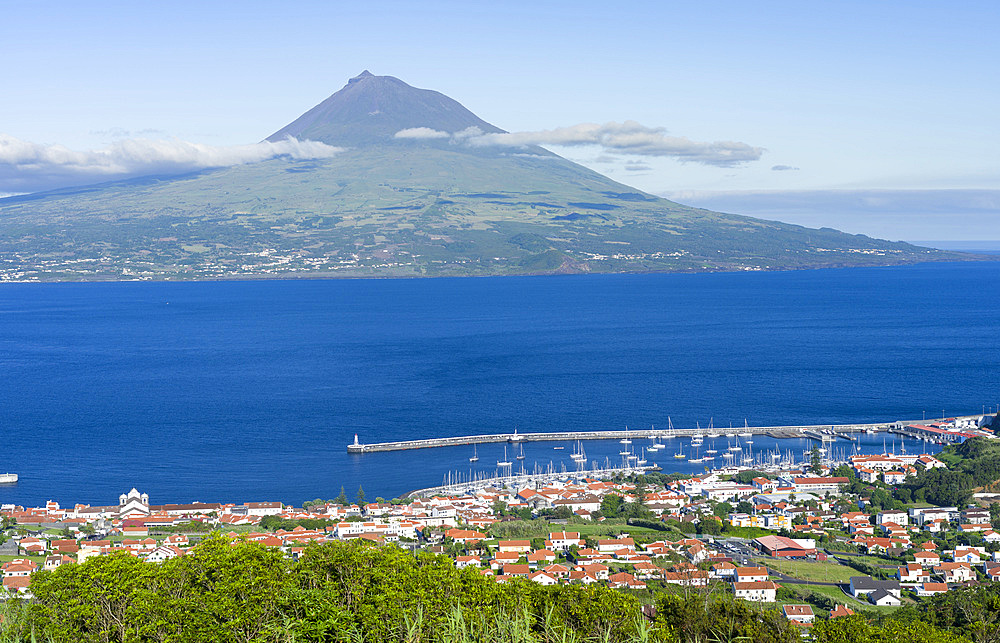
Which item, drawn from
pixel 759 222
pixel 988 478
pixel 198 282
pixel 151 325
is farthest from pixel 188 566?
pixel 759 222

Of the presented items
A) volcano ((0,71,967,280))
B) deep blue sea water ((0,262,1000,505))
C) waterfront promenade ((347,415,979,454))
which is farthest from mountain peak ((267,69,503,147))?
waterfront promenade ((347,415,979,454))

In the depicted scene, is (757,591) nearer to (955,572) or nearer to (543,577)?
(543,577)

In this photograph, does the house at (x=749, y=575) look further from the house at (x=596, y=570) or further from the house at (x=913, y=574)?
the house at (x=913, y=574)

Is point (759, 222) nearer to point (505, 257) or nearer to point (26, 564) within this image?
point (505, 257)

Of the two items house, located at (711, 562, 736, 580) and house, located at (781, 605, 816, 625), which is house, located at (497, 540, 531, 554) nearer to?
house, located at (711, 562, 736, 580)

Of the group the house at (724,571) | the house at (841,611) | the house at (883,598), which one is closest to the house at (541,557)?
the house at (724,571)

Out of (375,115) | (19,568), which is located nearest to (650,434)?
(19,568)
